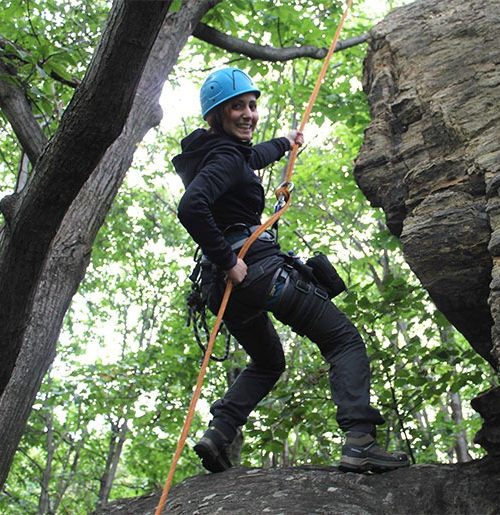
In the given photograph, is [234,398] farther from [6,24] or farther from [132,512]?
[6,24]

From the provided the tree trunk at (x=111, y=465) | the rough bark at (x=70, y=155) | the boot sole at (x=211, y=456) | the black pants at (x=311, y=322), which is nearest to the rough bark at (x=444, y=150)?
the black pants at (x=311, y=322)

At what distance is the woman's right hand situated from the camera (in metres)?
A: 3.59

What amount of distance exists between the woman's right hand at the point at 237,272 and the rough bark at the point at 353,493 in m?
1.19

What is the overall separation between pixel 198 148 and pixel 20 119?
1387 mm

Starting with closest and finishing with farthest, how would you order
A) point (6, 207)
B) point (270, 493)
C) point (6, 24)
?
point (6, 207)
point (270, 493)
point (6, 24)

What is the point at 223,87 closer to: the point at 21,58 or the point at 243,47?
the point at 21,58

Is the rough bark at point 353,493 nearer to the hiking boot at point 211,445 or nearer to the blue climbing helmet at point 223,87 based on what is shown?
the hiking boot at point 211,445

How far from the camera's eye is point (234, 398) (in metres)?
4.12

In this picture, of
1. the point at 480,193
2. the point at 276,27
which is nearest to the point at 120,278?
the point at 276,27

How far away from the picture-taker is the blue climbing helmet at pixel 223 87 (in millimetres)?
3889

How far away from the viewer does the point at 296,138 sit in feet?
14.9

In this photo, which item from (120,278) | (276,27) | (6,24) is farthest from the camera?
(120,278)

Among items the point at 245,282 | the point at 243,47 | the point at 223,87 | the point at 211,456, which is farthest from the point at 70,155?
the point at 243,47

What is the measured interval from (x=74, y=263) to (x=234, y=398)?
136 centimetres
